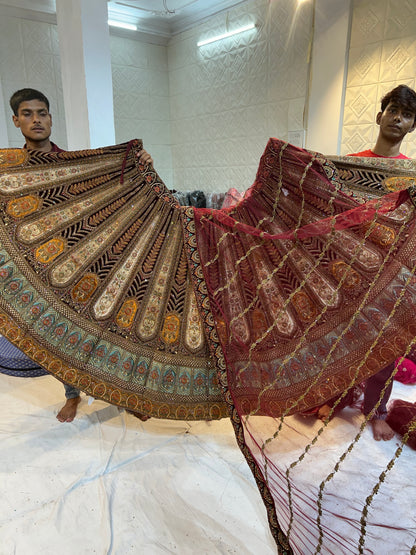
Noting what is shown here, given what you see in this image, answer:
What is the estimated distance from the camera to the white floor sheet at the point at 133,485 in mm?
1250

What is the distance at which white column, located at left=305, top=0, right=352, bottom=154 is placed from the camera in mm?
2887

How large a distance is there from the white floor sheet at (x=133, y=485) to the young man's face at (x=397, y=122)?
3.91 feet

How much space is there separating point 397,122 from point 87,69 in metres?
2.08

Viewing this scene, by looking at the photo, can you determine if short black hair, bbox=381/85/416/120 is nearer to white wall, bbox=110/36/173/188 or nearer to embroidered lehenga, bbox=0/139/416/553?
embroidered lehenga, bbox=0/139/416/553

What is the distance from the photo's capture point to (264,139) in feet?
12.5

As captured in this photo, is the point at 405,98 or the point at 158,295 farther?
the point at 405,98

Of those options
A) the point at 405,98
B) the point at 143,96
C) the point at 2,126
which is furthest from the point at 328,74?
the point at 2,126

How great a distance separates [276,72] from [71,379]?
3.32m

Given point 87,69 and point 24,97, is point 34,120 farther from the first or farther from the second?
point 87,69

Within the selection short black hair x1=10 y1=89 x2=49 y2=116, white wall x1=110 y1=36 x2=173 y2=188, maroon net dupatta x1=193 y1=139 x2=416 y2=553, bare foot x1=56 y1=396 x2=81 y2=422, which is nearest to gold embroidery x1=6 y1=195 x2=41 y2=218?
Answer: maroon net dupatta x1=193 y1=139 x2=416 y2=553

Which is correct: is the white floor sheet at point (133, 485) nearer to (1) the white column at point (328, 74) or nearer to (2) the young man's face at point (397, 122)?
(2) the young man's face at point (397, 122)

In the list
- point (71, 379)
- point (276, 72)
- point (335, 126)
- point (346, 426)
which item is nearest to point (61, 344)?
point (71, 379)

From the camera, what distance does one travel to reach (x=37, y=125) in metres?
1.91

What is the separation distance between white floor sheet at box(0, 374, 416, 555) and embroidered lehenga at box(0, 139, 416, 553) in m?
0.20
